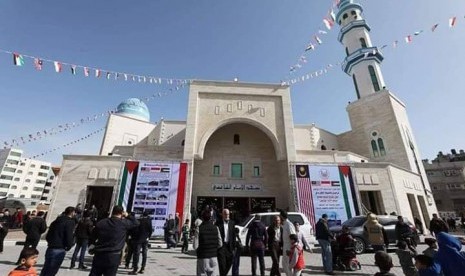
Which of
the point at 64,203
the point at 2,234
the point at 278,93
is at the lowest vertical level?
the point at 2,234

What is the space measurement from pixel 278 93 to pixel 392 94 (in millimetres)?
11717

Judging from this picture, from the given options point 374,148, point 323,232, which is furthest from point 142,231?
point 374,148

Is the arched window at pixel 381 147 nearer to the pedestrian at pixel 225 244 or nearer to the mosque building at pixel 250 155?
the mosque building at pixel 250 155

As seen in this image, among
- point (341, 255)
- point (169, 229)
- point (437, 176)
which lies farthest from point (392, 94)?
point (437, 176)

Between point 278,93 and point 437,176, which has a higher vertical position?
point 278,93

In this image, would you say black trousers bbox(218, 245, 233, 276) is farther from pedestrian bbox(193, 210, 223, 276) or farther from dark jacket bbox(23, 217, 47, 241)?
dark jacket bbox(23, 217, 47, 241)

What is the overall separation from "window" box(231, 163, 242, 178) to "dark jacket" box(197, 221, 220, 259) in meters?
15.4

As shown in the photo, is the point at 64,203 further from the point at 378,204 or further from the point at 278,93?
the point at 378,204

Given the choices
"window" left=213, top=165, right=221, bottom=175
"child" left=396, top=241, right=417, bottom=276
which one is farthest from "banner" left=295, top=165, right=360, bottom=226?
"child" left=396, top=241, right=417, bottom=276

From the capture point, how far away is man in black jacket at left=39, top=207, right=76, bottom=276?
4.66m

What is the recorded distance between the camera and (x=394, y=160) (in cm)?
2105

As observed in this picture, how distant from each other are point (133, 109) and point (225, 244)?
1001 inches

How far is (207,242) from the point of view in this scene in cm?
430

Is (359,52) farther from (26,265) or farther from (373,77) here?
(26,265)
